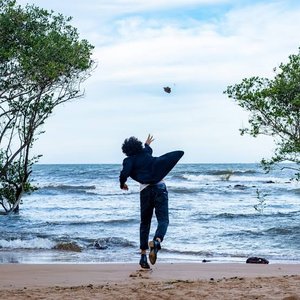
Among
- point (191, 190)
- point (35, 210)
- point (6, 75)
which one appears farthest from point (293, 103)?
point (191, 190)

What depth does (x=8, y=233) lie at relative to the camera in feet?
62.3

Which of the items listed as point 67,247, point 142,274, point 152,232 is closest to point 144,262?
point 142,274

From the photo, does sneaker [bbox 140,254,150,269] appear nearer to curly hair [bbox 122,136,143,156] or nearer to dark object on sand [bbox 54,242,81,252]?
curly hair [bbox 122,136,143,156]

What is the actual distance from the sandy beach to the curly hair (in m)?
1.65

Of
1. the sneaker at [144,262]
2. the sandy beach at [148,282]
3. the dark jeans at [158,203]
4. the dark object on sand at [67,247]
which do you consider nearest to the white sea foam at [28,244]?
the dark object on sand at [67,247]

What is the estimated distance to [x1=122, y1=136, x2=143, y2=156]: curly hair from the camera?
9.37 meters

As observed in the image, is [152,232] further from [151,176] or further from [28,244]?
[151,176]

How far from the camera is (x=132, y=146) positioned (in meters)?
9.36

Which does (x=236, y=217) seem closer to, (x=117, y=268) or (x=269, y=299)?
(x=117, y=268)

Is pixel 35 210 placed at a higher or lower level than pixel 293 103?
lower

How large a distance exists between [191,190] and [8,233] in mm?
29657

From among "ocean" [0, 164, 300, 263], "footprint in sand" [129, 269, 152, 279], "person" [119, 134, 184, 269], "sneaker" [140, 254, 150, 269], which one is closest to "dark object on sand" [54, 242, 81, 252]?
"ocean" [0, 164, 300, 263]

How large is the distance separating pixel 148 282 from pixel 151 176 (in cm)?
151

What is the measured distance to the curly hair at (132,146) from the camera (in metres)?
9.37
